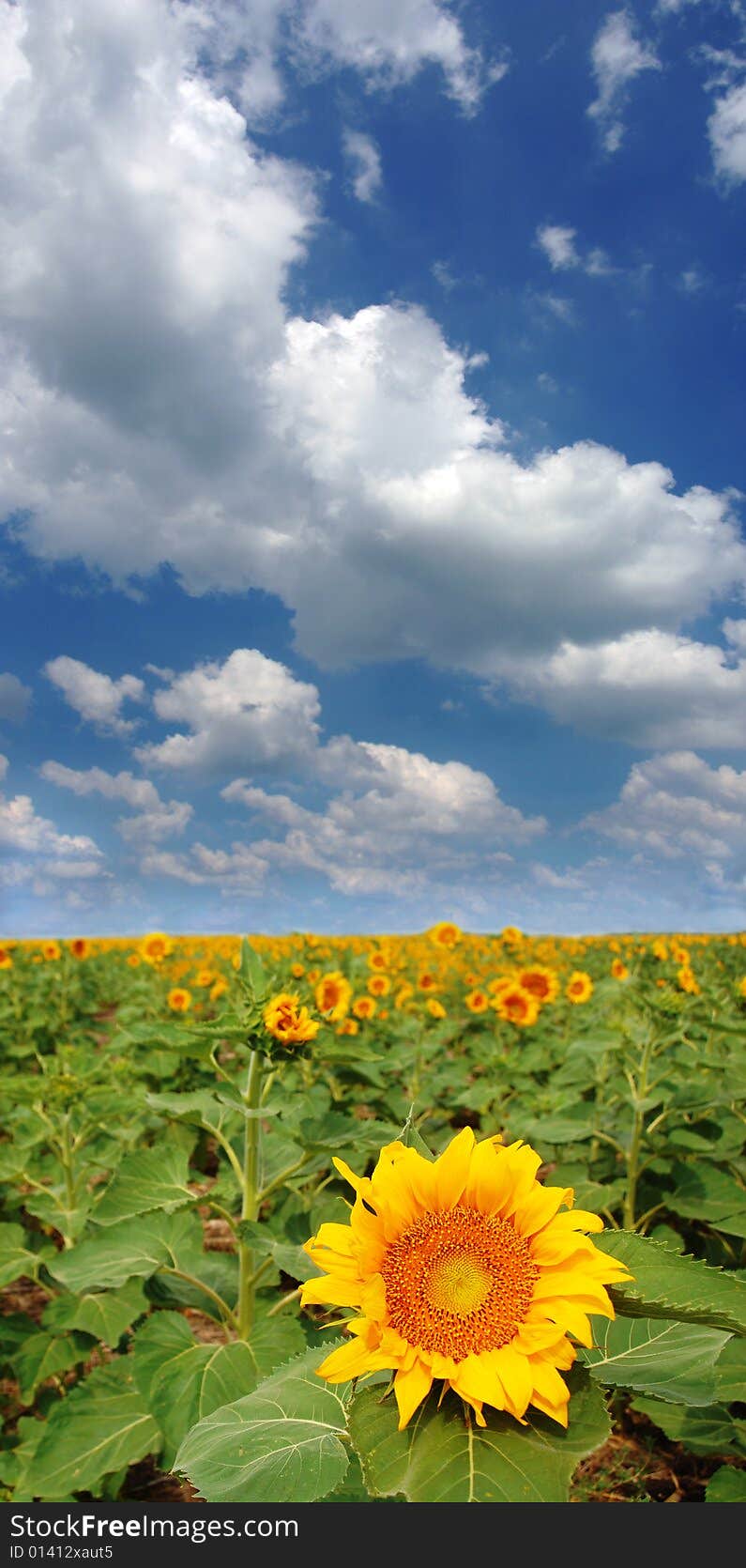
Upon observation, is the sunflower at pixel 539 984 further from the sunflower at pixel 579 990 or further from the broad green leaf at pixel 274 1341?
the broad green leaf at pixel 274 1341

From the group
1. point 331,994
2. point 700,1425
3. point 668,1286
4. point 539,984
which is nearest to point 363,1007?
point 331,994

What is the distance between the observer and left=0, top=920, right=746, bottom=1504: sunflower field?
1313mm

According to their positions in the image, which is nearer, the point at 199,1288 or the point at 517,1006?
the point at 199,1288

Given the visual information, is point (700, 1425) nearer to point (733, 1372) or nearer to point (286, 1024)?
point (733, 1372)

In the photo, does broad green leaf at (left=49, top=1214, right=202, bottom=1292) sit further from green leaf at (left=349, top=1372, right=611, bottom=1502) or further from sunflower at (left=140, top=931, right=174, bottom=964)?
sunflower at (left=140, top=931, right=174, bottom=964)

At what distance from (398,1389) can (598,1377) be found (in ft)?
1.10

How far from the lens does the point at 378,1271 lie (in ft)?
4.58

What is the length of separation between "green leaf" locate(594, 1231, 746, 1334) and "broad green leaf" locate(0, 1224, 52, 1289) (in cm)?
365

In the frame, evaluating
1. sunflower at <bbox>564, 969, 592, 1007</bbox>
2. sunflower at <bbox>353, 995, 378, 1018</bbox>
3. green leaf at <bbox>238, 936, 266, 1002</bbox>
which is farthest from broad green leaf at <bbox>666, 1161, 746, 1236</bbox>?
sunflower at <bbox>564, 969, 592, 1007</bbox>

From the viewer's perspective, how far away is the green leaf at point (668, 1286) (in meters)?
1.33

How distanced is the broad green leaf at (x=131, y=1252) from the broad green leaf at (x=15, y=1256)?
1.12 meters

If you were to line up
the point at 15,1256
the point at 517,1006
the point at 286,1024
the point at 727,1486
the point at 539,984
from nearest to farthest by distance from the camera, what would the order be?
the point at 727,1486
the point at 286,1024
the point at 15,1256
the point at 517,1006
the point at 539,984

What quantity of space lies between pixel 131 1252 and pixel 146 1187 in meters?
0.27

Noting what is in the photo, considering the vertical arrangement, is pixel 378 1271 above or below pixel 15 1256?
above
